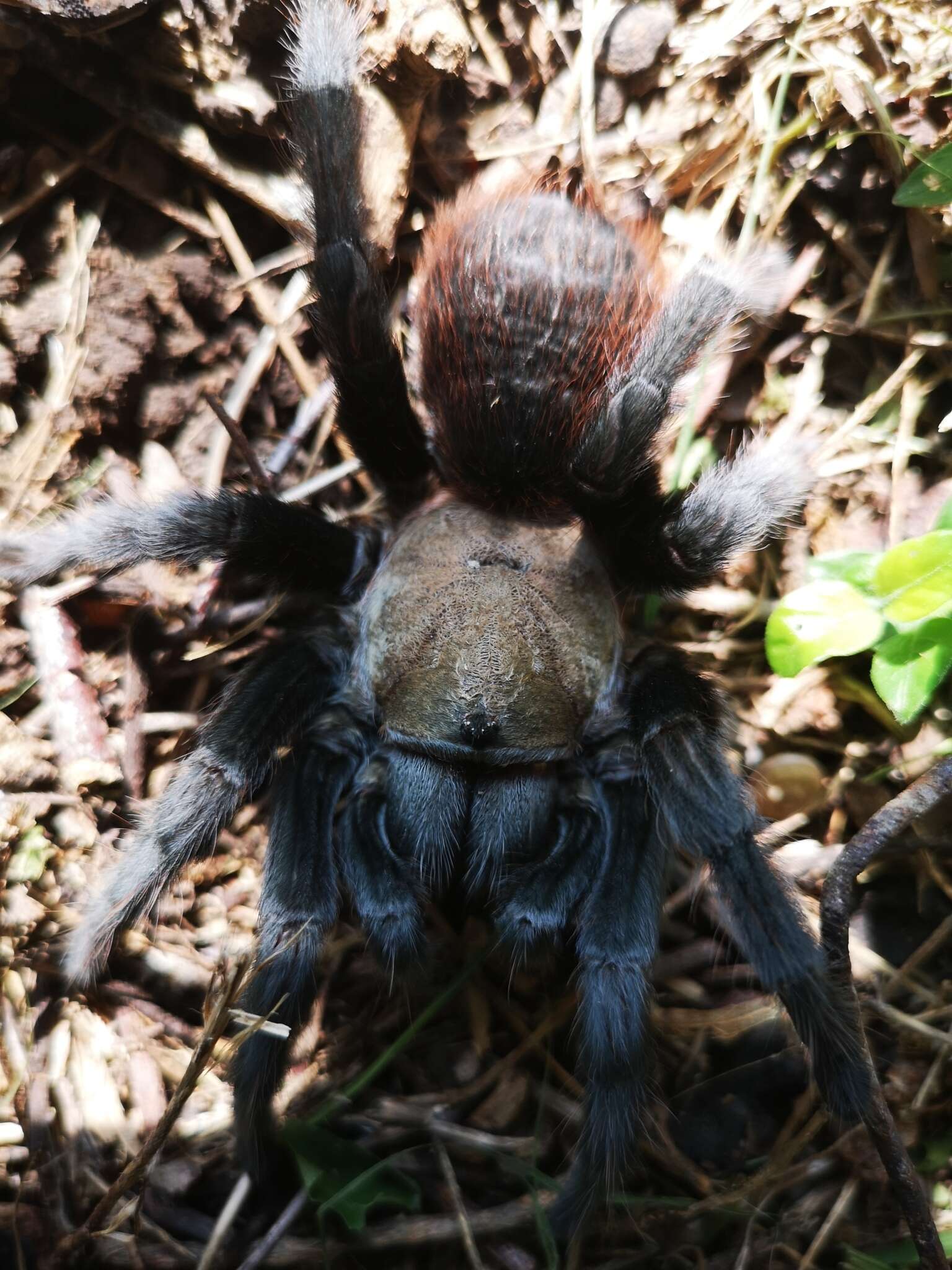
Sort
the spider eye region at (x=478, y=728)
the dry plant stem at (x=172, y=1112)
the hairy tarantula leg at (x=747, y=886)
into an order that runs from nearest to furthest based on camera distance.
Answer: the dry plant stem at (x=172, y=1112)
the hairy tarantula leg at (x=747, y=886)
the spider eye region at (x=478, y=728)

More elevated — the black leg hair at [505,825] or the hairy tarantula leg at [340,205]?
the hairy tarantula leg at [340,205]

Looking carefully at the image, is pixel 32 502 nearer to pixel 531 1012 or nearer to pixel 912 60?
pixel 531 1012

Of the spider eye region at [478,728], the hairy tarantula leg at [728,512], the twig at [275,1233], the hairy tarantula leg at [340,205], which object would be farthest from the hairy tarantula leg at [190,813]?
the hairy tarantula leg at [728,512]

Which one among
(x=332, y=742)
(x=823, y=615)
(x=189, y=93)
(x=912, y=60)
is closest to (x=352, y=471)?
(x=332, y=742)

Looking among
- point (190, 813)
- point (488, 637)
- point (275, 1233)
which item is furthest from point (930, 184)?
point (275, 1233)

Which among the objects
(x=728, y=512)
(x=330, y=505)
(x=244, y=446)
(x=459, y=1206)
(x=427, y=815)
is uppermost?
(x=244, y=446)

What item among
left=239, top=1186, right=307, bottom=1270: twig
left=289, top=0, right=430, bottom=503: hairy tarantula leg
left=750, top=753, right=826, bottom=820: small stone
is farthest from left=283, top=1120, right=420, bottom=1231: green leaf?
left=289, top=0, right=430, bottom=503: hairy tarantula leg

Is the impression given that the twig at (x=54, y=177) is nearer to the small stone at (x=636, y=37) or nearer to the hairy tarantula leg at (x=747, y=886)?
the small stone at (x=636, y=37)

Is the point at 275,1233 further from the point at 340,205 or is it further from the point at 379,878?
the point at 340,205
